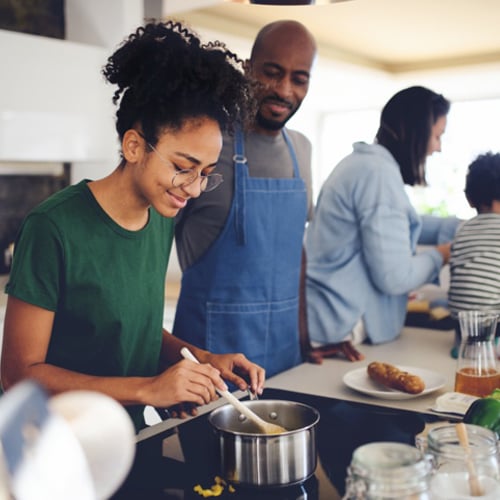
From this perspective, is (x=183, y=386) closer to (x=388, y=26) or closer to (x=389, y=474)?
(x=389, y=474)

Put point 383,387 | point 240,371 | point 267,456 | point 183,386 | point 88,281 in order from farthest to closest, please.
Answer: point 383,387 → point 240,371 → point 88,281 → point 183,386 → point 267,456

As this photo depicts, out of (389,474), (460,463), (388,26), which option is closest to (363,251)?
(460,463)

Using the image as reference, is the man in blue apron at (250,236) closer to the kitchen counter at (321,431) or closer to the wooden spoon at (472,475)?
the kitchen counter at (321,431)

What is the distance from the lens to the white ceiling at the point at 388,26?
446 cm

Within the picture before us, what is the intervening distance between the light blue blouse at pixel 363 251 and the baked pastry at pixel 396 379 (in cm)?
36

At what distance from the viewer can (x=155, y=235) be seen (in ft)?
4.48

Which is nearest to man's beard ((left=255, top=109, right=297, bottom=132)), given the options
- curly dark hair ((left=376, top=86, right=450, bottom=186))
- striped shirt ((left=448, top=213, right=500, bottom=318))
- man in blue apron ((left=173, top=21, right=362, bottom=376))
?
man in blue apron ((left=173, top=21, right=362, bottom=376))

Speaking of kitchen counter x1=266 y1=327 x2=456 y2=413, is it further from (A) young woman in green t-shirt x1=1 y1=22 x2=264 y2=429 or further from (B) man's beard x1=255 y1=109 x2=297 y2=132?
(B) man's beard x1=255 y1=109 x2=297 y2=132

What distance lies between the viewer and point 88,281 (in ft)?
3.93

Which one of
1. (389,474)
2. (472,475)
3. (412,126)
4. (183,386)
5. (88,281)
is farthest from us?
(412,126)

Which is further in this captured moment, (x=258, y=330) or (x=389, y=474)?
(x=258, y=330)

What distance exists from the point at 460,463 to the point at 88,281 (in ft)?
2.17

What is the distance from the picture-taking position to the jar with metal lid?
675mm

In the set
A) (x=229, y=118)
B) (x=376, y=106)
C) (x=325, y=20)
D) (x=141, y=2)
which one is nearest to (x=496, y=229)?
(x=229, y=118)
